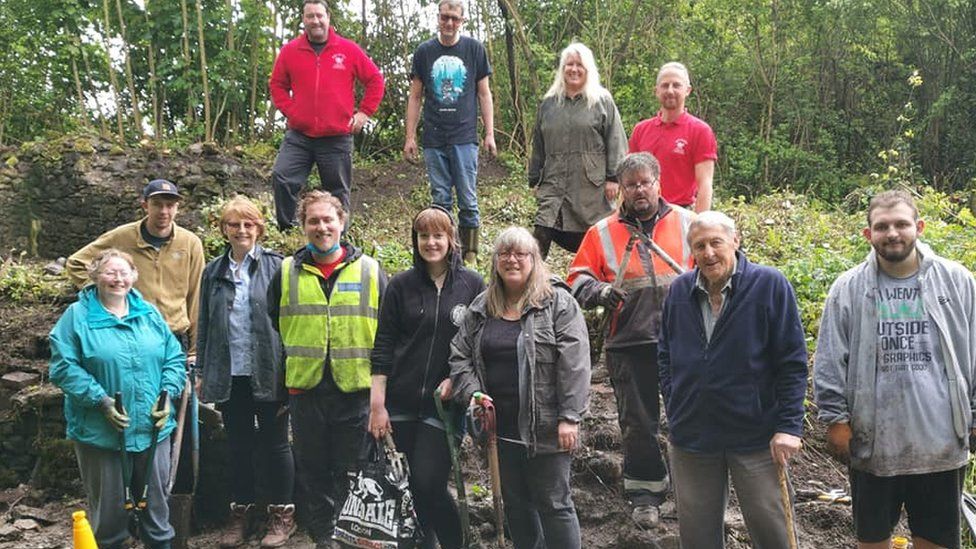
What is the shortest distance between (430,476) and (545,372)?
2.62 feet

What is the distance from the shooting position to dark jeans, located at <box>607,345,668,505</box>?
4375 mm

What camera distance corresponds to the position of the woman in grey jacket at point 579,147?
5348mm

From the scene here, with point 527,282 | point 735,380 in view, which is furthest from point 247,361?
point 735,380

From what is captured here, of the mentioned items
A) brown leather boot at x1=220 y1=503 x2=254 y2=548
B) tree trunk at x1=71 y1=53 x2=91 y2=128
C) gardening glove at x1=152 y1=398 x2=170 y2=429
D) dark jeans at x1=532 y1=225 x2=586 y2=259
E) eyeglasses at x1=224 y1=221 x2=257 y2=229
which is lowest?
brown leather boot at x1=220 y1=503 x2=254 y2=548

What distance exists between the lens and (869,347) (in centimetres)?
355

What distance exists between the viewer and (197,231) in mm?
8922

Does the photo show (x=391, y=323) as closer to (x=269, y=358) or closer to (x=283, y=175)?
(x=269, y=358)

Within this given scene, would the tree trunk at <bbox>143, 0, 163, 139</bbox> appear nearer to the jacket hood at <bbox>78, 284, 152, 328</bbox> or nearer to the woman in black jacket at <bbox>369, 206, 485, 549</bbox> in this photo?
the jacket hood at <bbox>78, 284, 152, 328</bbox>

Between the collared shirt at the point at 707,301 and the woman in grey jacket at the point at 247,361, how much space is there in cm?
236

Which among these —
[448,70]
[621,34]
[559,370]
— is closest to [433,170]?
[448,70]

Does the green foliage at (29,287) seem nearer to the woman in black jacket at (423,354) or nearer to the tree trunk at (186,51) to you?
the tree trunk at (186,51)

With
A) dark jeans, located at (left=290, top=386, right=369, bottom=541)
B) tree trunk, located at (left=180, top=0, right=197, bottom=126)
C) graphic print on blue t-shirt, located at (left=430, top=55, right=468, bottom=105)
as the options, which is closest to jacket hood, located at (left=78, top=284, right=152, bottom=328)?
dark jeans, located at (left=290, top=386, right=369, bottom=541)

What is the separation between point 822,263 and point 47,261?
8502 mm

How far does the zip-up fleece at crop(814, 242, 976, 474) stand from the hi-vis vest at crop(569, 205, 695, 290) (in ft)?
2.67
